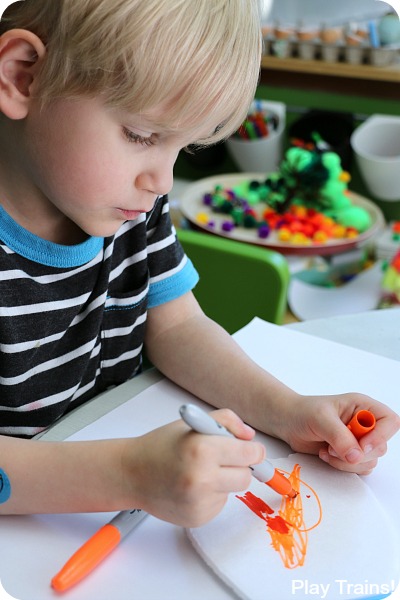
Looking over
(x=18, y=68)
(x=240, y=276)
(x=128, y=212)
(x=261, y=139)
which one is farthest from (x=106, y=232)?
(x=261, y=139)

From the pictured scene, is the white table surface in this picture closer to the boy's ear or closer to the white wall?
the boy's ear

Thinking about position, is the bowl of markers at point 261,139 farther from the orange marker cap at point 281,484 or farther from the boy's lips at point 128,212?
the orange marker cap at point 281,484

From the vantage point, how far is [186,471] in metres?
0.47

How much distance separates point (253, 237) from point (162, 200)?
67 cm

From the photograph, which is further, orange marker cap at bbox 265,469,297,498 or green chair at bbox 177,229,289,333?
green chair at bbox 177,229,289,333

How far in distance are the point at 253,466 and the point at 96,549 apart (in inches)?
4.6

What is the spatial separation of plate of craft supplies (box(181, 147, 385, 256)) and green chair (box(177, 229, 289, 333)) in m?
0.38

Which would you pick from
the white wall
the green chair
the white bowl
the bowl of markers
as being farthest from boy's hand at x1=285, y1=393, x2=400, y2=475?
the white wall

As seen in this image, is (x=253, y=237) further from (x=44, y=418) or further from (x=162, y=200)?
(x=44, y=418)

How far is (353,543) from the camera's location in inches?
19.9

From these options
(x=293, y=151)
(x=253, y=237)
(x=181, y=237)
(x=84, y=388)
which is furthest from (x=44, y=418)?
(x=293, y=151)

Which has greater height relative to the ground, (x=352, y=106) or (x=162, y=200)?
(x=162, y=200)

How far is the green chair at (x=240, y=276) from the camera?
0.98m

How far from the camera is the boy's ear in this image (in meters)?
0.50
